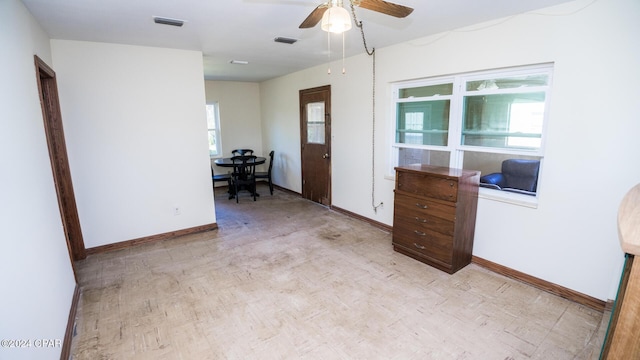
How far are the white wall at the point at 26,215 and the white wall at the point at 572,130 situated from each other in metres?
3.46

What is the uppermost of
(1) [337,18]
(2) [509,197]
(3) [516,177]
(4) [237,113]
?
(1) [337,18]

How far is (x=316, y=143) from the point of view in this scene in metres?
5.41

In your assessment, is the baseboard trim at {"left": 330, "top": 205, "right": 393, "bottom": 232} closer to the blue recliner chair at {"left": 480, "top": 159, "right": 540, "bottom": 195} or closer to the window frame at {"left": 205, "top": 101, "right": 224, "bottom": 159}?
the blue recliner chair at {"left": 480, "top": 159, "right": 540, "bottom": 195}

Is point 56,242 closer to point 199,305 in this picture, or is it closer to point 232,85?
point 199,305

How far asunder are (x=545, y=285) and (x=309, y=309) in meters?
2.09

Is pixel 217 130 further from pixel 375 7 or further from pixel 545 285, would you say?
pixel 545 285

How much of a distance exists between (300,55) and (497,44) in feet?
7.91

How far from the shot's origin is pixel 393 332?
7.13 feet

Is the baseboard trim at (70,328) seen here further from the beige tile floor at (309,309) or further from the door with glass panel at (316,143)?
the door with glass panel at (316,143)

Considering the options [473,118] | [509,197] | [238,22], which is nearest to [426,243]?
[509,197]

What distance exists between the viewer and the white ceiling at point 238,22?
2.33m

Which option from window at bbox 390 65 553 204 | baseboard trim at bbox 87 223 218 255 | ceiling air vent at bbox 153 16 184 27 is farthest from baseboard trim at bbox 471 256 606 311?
ceiling air vent at bbox 153 16 184 27

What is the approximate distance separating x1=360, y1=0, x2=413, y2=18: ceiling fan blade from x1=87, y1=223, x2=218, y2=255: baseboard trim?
11.5 feet

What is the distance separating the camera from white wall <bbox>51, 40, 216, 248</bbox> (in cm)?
330
